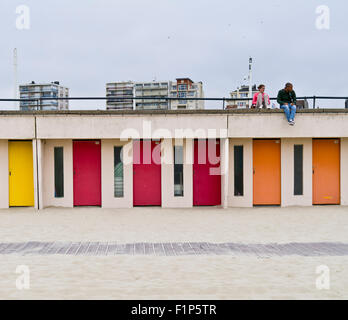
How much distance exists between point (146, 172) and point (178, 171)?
4.11 ft

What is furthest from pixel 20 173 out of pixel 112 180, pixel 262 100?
pixel 262 100

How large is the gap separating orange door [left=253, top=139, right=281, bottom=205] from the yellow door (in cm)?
881

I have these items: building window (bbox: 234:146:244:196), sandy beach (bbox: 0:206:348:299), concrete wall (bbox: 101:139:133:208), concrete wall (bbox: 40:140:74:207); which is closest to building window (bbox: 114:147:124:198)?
concrete wall (bbox: 101:139:133:208)

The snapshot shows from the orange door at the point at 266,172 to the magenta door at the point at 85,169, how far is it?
20.3 ft

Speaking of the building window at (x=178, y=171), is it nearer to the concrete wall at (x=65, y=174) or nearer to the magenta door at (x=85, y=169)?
the magenta door at (x=85, y=169)

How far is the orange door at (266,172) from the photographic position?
1664 centimetres

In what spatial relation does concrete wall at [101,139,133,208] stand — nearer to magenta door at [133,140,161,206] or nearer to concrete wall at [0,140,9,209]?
magenta door at [133,140,161,206]

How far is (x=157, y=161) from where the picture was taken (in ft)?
53.8

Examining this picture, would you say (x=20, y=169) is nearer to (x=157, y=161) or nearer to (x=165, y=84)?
(x=157, y=161)

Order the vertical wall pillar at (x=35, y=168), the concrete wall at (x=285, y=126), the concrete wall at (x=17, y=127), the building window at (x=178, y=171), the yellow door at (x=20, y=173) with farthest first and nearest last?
the building window at (x=178, y=171)
the yellow door at (x=20, y=173)
the concrete wall at (x=285, y=126)
the vertical wall pillar at (x=35, y=168)
the concrete wall at (x=17, y=127)

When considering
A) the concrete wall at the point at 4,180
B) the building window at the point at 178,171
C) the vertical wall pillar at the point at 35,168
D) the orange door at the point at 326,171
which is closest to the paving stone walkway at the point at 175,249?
the vertical wall pillar at the point at 35,168

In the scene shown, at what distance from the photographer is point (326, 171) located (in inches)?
663
